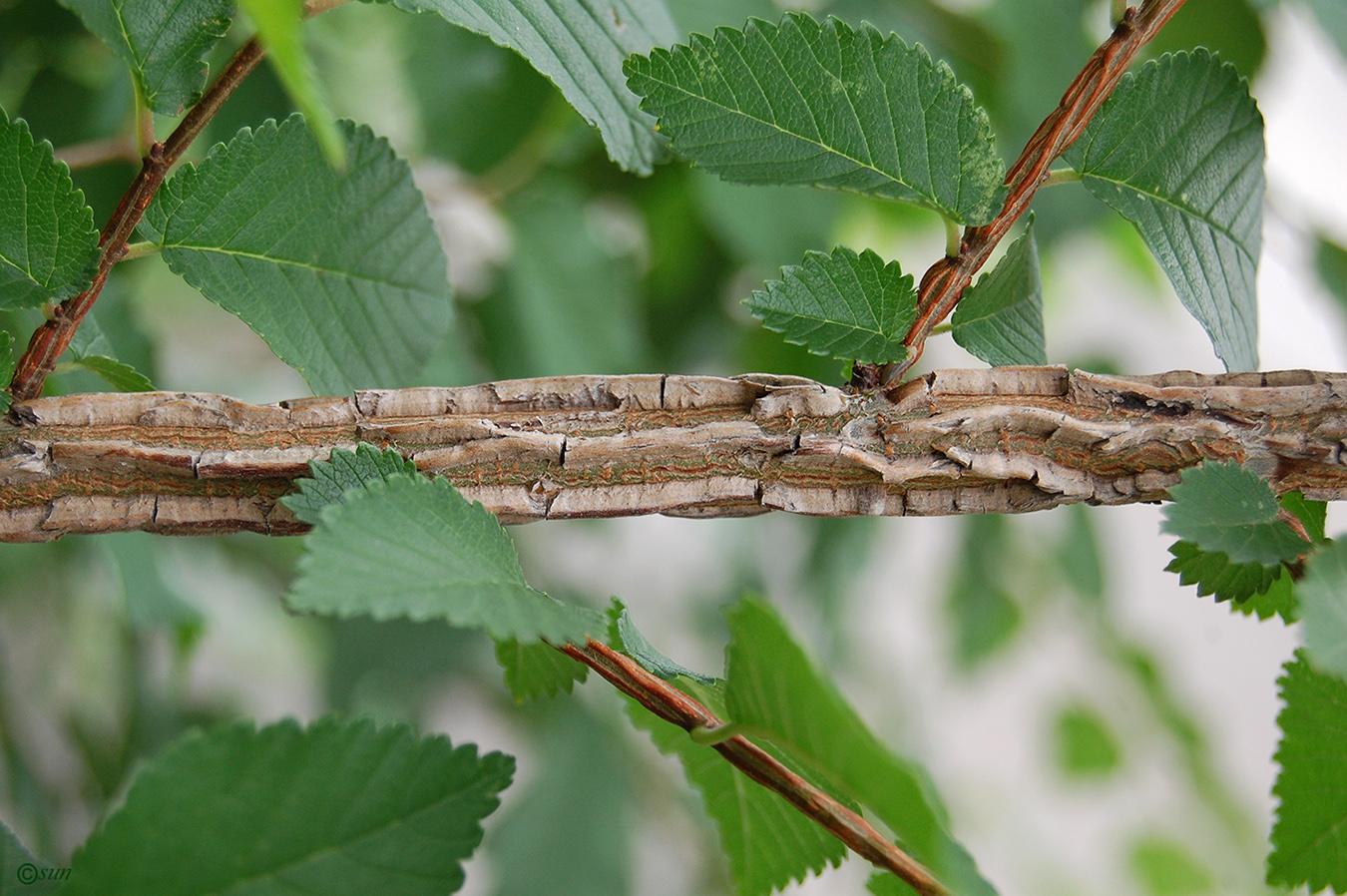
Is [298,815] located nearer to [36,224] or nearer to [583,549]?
[36,224]

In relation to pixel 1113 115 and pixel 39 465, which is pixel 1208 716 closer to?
pixel 1113 115

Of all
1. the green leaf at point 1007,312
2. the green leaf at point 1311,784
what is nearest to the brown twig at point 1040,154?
the green leaf at point 1007,312

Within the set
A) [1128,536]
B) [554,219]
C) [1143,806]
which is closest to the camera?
[554,219]

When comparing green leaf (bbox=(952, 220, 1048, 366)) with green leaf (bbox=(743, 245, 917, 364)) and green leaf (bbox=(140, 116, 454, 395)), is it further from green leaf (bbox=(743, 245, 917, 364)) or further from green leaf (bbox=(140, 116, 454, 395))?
green leaf (bbox=(140, 116, 454, 395))

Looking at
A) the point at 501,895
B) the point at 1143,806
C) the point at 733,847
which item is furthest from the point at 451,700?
the point at 1143,806

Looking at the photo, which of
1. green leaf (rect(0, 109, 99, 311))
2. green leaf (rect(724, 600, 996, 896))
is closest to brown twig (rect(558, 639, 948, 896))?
green leaf (rect(724, 600, 996, 896))

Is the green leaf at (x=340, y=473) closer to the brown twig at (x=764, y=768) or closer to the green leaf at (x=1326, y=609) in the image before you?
the brown twig at (x=764, y=768)

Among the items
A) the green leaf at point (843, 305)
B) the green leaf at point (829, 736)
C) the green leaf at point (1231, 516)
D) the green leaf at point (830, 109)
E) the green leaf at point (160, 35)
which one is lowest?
the green leaf at point (829, 736)
